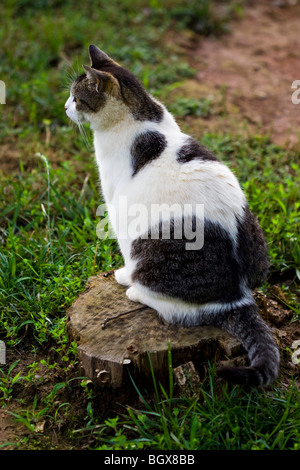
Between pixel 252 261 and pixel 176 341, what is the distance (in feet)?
1.99

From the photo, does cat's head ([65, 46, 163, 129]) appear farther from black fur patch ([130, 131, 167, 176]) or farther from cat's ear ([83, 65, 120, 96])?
black fur patch ([130, 131, 167, 176])

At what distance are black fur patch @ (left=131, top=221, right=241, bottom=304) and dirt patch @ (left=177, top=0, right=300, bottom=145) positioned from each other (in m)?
2.70

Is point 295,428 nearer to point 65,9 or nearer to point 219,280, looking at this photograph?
point 219,280

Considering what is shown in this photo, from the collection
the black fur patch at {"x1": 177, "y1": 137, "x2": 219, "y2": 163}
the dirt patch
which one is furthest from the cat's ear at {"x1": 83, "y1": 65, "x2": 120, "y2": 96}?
the dirt patch

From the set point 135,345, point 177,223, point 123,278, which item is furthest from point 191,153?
point 135,345

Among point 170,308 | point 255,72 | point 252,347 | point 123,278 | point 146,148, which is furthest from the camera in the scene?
point 255,72

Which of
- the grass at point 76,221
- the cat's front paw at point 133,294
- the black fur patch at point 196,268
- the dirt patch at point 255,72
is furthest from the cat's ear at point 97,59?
the dirt patch at point 255,72

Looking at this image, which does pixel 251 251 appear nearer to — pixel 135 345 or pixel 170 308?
pixel 170 308

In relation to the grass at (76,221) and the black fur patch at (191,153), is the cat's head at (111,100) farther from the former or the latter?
the grass at (76,221)

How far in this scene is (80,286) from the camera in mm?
3463

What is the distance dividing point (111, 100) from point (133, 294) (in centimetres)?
111

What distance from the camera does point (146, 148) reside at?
3039 millimetres

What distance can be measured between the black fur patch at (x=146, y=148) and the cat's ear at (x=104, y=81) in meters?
0.30

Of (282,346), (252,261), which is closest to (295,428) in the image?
(282,346)
